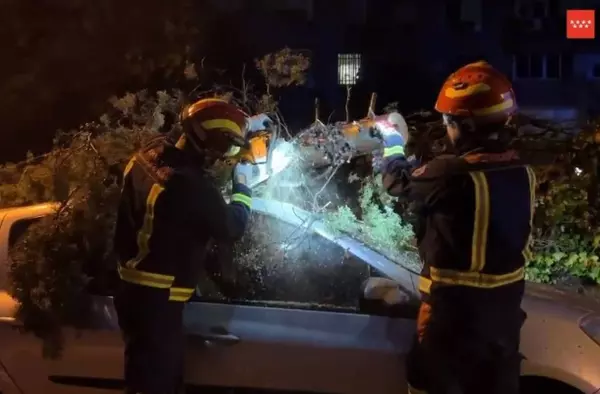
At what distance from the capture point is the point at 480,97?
3.49 meters

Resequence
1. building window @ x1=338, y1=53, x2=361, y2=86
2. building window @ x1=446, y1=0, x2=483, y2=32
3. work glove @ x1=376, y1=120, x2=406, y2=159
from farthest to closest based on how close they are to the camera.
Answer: building window @ x1=446, y1=0, x2=483, y2=32 → building window @ x1=338, y1=53, x2=361, y2=86 → work glove @ x1=376, y1=120, x2=406, y2=159

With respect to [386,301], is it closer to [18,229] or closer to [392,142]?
[392,142]

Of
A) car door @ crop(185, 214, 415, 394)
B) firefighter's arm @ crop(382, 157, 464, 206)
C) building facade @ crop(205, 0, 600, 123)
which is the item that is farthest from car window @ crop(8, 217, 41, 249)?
building facade @ crop(205, 0, 600, 123)

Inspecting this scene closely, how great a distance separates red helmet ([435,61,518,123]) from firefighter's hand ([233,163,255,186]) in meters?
0.98

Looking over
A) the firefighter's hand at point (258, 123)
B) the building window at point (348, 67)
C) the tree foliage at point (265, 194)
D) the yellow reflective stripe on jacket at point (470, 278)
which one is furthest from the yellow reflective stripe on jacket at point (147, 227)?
the building window at point (348, 67)

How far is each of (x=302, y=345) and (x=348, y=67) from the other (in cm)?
2368

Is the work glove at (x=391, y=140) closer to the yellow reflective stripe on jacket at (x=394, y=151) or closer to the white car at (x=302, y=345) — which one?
the yellow reflective stripe on jacket at (x=394, y=151)

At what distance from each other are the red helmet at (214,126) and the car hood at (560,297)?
4.97ft

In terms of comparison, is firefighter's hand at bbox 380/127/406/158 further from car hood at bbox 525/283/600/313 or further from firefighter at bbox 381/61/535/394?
car hood at bbox 525/283/600/313

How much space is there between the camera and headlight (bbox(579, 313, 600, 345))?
3801 mm

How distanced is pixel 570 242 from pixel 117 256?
13.8 feet

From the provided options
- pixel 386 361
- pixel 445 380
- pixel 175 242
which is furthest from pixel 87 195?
pixel 445 380

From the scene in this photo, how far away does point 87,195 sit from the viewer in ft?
14.3

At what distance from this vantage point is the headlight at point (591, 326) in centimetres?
380
